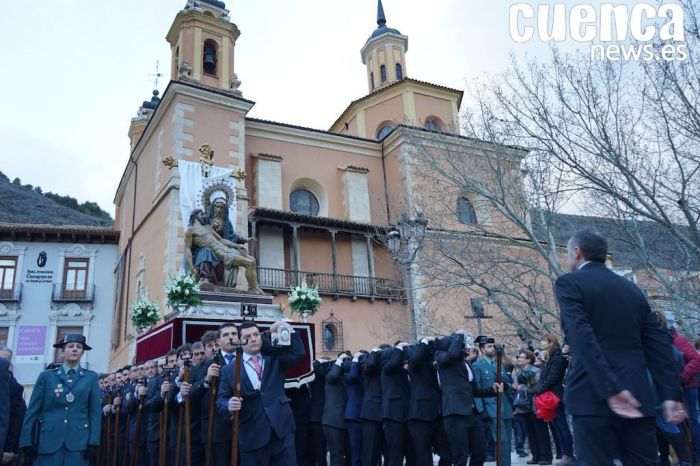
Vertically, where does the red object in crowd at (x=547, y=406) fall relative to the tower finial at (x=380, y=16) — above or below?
below

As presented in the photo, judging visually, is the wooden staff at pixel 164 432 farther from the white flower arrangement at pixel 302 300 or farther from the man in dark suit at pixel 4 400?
the white flower arrangement at pixel 302 300

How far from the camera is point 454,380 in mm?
6152

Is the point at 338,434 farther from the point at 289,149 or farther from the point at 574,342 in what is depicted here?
the point at 289,149

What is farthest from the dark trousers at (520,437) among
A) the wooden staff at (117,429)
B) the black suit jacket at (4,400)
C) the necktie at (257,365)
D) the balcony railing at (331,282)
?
the balcony railing at (331,282)

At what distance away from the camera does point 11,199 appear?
160ft

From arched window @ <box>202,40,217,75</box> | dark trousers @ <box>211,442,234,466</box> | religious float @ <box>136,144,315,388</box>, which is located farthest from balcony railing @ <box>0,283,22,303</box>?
dark trousers @ <box>211,442,234,466</box>

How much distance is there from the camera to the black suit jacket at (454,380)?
5965 millimetres

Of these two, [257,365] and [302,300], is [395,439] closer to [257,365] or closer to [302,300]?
[257,365]

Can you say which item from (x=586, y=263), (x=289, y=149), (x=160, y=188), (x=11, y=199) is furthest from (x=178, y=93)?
(x=11, y=199)

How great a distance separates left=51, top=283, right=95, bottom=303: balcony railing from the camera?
25.5m

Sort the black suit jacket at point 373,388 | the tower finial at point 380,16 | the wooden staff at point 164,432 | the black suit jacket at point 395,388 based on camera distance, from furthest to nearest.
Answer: the tower finial at point 380,16
the black suit jacket at point 373,388
the black suit jacket at point 395,388
the wooden staff at point 164,432

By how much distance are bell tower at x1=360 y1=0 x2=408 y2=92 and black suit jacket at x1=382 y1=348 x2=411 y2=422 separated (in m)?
24.5

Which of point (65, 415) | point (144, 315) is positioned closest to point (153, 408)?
point (65, 415)

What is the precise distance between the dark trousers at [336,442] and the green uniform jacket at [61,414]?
320 cm
